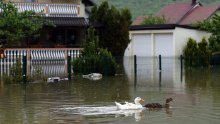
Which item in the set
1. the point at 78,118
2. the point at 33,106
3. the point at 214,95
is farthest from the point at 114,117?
the point at 214,95

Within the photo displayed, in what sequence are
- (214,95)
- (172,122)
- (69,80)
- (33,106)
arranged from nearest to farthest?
(172,122) → (33,106) → (214,95) → (69,80)

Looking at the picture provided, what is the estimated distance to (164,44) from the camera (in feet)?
175

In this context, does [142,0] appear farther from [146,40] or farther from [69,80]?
[69,80]

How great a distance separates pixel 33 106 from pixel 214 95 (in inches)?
269

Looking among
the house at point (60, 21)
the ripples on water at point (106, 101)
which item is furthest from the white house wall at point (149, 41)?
the ripples on water at point (106, 101)

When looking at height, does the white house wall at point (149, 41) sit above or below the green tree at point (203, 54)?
above

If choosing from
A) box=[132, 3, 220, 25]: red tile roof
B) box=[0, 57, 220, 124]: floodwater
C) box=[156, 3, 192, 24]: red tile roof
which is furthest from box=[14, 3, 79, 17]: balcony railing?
box=[156, 3, 192, 24]: red tile roof

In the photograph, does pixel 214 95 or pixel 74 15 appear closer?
pixel 214 95

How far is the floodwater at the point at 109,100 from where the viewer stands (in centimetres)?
1609

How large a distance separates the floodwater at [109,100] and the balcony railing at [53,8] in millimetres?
11906

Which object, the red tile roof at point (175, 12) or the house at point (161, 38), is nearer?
the house at point (161, 38)

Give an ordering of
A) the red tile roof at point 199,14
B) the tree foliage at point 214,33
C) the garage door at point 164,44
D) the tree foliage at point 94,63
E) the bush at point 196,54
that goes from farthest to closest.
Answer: the red tile roof at point 199,14
the garage door at point 164,44
the tree foliage at point 214,33
the bush at point 196,54
the tree foliage at point 94,63

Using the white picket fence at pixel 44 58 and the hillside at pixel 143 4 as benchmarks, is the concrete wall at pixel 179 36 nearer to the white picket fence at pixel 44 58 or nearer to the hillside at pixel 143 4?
the white picket fence at pixel 44 58

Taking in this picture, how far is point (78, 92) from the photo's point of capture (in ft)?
79.6
